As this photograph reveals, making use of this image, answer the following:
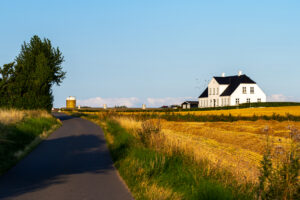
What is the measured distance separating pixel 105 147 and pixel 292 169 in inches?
523

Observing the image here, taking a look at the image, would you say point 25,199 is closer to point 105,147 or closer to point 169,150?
point 169,150

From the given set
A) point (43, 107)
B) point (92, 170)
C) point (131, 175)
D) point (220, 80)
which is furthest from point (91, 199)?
point (220, 80)

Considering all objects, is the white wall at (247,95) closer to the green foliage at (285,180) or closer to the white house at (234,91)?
the white house at (234,91)

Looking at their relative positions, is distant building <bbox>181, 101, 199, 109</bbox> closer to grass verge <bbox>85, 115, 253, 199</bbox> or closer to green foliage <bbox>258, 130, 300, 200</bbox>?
grass verge <bbox>85, 115, 253, 199</bbox>

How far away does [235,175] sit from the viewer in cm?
930

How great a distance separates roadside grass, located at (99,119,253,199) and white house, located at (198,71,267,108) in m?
66.7

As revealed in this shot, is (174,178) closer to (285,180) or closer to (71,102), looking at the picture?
(285,180)

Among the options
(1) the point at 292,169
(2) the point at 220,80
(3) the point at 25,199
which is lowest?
(3) the point at 25,199

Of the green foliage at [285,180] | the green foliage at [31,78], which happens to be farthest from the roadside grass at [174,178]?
the green foliage at [31,78]

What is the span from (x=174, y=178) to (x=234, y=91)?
69.4 meters

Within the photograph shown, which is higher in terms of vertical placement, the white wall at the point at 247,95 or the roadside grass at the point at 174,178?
the white wall at the point at 247,95

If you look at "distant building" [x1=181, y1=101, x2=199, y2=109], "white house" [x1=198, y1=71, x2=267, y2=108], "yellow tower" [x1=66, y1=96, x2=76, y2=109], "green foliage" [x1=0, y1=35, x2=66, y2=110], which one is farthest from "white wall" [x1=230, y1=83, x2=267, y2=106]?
"yellow tower" [x1=66, y1=96, x2=76, y2=109]

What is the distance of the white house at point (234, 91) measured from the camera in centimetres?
7788

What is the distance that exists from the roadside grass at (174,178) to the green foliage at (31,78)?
28.8 meters
